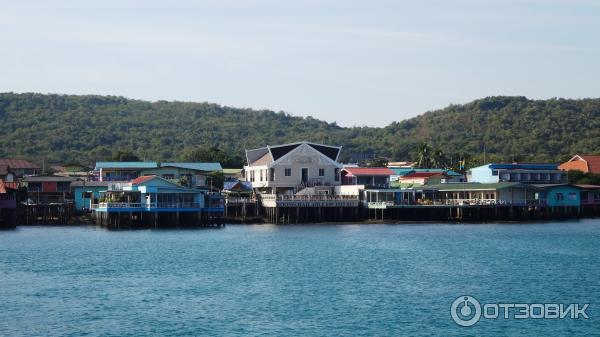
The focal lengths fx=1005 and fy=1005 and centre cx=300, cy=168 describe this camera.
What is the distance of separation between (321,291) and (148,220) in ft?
144

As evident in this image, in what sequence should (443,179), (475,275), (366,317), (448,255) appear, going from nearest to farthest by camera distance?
(366,317), (475,275), (448,255), (443,179)

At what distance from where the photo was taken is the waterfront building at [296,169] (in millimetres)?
102438

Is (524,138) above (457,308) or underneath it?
above

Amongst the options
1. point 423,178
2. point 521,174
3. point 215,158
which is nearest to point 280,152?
point 423,178

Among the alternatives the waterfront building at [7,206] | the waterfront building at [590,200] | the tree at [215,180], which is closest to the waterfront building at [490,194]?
the waterfront building at [590,200]

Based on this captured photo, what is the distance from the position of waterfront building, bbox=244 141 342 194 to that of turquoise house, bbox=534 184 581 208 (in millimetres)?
21773

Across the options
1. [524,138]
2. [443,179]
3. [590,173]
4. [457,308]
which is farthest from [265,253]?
[524,138]

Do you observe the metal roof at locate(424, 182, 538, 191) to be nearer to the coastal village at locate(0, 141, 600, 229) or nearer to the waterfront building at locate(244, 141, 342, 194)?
the coastal village at locate(0, 141, 600, 229)

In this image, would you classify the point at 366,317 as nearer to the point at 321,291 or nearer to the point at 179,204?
the point at 321,291

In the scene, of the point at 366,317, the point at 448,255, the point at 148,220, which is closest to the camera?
the point at 366,317

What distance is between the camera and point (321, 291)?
153 feet

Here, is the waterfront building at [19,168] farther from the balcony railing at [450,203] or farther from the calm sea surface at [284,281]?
the balcony railing at [450,203]

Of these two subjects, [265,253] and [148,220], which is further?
[148,220]

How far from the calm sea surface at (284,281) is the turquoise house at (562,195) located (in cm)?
2445
